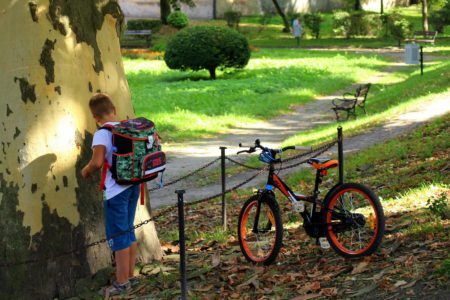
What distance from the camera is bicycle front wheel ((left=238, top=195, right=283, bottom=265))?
21.6 feet

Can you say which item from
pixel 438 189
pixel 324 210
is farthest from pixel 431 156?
pixel 324 210

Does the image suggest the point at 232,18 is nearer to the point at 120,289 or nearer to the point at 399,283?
the point at 120,289

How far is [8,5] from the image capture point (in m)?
6.75

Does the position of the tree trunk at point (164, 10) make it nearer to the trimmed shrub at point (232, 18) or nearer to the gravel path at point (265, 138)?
the trimmed shrub at point (232, 18)

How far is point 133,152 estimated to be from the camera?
240 inches

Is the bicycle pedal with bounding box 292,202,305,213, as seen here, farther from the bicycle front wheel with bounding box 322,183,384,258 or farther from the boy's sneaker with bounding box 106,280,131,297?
the boy's sneaker with bounding box 106,280,131,297

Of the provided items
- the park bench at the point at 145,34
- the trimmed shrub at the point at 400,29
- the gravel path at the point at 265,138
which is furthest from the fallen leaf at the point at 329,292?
the park bench at the point at 145,34

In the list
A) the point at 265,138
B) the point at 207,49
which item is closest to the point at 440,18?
the point at 207,49

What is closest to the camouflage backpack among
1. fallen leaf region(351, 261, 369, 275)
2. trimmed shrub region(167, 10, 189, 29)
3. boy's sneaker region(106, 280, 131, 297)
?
boy's sneaker region(106, 280, 131, 297)

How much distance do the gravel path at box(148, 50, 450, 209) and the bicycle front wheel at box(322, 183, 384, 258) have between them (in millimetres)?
5286

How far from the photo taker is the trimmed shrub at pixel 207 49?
1092 inches

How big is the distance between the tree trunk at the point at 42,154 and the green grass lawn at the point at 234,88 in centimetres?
1038

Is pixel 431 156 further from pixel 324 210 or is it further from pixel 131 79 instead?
pixel 131 79

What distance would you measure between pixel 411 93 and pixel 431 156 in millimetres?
8981
